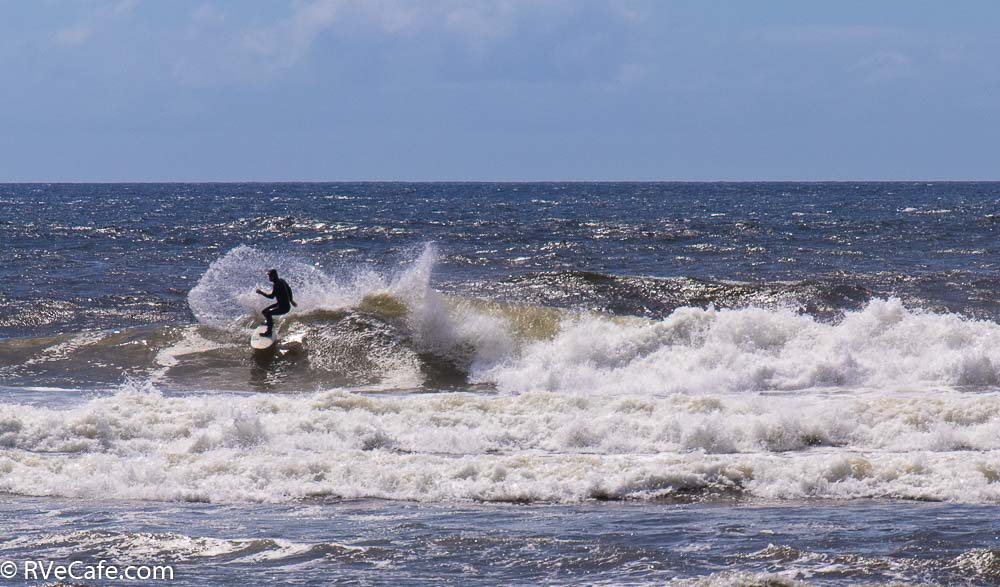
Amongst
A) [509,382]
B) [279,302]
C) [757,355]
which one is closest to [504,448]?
[509,382]

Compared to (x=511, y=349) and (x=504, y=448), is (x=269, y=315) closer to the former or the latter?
(x=511, y=349)

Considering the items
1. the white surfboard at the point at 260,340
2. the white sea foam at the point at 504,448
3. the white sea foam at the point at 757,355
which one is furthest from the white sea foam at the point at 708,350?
the white sea foam at the point at 504,448

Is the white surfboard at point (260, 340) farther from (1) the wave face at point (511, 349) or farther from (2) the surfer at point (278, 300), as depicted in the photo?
(1) the wave face at point (511, 349)

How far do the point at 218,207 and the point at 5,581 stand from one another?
69.2 meters

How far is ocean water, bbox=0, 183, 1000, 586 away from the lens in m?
8.02

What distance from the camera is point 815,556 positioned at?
25.2 feet

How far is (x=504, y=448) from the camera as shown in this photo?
39.3 ft

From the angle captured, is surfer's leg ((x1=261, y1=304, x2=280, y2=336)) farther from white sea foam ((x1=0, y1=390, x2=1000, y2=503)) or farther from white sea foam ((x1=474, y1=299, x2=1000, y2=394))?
white sea foam ((x1=0, y1=390, x2=1000, y2=503))

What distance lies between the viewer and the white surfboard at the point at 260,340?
18.8 meters

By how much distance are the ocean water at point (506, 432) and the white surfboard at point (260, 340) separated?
0.36 m

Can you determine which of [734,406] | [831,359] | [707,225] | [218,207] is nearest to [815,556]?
[734,406]

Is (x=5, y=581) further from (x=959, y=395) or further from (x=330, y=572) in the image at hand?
(x=959, y=395)

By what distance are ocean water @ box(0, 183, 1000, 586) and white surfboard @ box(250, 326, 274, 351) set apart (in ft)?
1.17

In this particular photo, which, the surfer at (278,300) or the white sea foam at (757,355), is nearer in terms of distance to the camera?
the white sea foam at (757,355)
